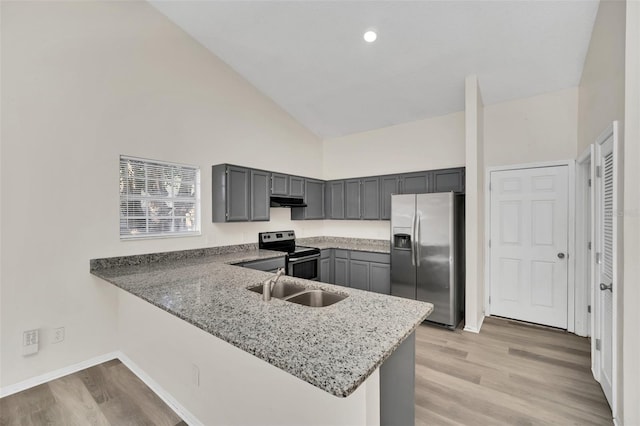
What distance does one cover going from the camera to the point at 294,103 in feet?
14.9

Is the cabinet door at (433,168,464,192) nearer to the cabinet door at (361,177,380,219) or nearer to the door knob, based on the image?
the cabinet door at (361,177,380,219)

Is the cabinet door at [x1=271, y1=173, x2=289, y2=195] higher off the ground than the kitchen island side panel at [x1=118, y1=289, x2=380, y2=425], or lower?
higher

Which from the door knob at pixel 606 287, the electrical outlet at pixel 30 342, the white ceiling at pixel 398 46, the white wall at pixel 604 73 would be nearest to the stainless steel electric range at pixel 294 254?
the white ceiling at pixel 398 46

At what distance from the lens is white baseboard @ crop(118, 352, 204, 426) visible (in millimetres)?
1903

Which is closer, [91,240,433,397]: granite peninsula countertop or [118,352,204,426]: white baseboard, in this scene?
[91,240,433,397]: granite peninsula countertop

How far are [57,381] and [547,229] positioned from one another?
5.44m

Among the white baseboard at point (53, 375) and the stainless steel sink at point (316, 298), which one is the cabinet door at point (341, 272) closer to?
the stainless steel sink at point (316, 298)

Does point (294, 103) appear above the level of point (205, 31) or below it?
below

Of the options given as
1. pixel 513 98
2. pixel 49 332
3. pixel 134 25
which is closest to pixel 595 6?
pixel 513 98

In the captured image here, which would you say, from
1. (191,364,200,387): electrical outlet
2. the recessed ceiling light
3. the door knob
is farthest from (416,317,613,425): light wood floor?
the recessed ceiling light

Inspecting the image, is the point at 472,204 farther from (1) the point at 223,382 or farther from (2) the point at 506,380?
(1) the point at 223,382

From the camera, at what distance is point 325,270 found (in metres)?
4.63

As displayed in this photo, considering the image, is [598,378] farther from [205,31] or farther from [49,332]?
[205,31]
